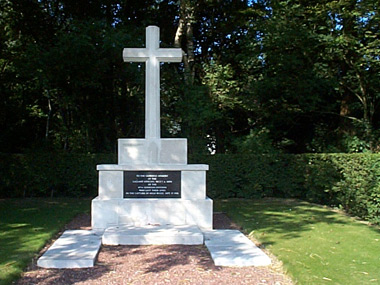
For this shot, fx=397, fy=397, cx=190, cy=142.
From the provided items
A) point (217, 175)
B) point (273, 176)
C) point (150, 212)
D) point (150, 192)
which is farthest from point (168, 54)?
point (273, 176)

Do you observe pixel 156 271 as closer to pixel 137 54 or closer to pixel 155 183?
pixel 155 183

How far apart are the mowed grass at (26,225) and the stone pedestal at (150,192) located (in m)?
1.14

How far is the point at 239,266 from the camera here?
17.5ft

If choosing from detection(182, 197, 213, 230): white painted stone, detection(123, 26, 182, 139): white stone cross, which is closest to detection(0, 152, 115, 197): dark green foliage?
detection(123, 26, 182, 139): white stone cross

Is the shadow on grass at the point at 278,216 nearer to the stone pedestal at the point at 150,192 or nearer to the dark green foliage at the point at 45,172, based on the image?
the stone pedestal at the point at 150,192

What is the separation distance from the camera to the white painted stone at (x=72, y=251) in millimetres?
5246

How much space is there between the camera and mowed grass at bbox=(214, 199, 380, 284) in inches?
196

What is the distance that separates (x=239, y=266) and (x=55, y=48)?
10.00m

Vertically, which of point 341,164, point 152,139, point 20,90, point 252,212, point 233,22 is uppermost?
point 233,22

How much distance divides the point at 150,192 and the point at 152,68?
8.52ft

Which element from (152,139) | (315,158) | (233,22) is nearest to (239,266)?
(152,139)

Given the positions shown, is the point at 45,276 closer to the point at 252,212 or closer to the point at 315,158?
the point at 252,212

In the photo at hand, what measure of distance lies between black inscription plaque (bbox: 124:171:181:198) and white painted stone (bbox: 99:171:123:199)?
0.16 metres

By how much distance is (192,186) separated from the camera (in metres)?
7.90
